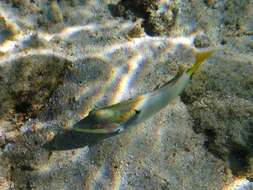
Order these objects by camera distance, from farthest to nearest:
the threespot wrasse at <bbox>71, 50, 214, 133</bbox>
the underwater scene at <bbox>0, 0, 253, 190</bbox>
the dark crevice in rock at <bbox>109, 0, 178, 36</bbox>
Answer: the dark crevice in rock at <bbox>109, 0, 178, 36</bbox> < the underwater scene at <bbox>0, 0, 253, 190</bbox> < the threespot wrasse at <bbox>71, 50, 214, 133</bbox>

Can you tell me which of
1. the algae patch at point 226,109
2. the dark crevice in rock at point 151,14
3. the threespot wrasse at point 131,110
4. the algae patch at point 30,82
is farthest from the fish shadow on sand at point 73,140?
the dark crevice in rock at point 151,14

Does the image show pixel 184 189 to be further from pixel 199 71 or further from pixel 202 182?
pixel 199 71

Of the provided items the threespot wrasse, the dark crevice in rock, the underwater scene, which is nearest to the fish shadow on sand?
the underwater scene

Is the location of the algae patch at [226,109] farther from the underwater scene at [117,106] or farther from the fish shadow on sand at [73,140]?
the fish shadow on sand at [73,140]

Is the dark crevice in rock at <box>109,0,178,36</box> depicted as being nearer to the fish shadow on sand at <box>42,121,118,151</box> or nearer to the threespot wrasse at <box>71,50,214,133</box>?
the threespot wrasse at <box>71,50,214,133</box>

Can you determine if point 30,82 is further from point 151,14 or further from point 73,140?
point 151,14
